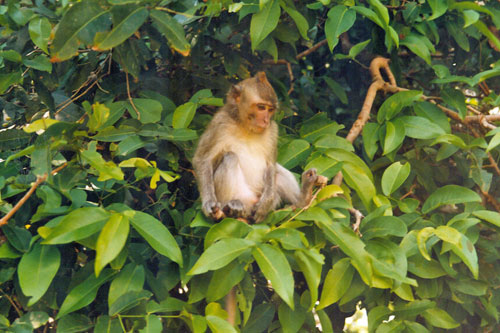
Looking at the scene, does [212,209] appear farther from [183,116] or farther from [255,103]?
[255,103]

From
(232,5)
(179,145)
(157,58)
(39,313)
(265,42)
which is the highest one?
(232,5)

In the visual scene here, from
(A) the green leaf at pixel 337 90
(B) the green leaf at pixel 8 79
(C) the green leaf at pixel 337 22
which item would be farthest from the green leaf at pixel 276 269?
(A) the green leaf at pixel 337 90

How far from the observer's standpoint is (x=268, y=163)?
152 inches

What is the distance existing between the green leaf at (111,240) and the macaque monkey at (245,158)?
984 millimetres

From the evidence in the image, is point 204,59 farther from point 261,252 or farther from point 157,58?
point 261,252

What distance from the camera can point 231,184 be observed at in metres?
3.70

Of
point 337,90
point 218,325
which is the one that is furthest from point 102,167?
point 337,90

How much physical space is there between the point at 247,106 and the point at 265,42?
42 cm

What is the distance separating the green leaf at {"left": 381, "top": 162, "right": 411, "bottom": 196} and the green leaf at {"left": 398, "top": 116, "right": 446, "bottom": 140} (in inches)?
11.4

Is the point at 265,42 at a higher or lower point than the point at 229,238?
higher

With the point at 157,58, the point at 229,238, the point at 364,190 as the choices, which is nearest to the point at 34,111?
the point at 157,58

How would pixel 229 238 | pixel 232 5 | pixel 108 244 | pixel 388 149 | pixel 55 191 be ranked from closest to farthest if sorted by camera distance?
pixel 108 244 < pixel 229 238 < pixel 55 191 < pixel 232 5 < pixel 388 149

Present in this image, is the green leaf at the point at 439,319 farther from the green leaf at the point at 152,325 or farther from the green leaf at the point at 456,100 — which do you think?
the green leaf at the point at 152,325

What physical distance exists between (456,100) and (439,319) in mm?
1491
